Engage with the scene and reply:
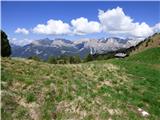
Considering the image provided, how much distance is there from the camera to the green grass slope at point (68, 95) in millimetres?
18375

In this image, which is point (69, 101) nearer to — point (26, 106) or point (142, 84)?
point (26, 106)

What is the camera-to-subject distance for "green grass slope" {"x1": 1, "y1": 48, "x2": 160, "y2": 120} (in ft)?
60.3

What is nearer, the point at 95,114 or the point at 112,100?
the point at 95,114

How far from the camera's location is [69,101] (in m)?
19.8

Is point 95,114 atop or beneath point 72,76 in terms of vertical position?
beneath

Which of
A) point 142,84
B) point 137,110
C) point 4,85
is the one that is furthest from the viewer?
point 142,84

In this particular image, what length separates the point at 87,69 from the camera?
29109 millimetres

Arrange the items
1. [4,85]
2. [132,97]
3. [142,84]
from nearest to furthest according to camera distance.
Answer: [4,85], [132,97], [142,84]

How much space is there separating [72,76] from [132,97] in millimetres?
5347

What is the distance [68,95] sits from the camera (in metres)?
20.3

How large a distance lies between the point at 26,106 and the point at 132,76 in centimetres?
1595

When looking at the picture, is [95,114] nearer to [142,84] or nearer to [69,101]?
[69,101]

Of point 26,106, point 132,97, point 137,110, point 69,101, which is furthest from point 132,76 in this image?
point 26,106

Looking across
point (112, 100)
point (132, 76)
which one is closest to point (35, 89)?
point (112, 100)
